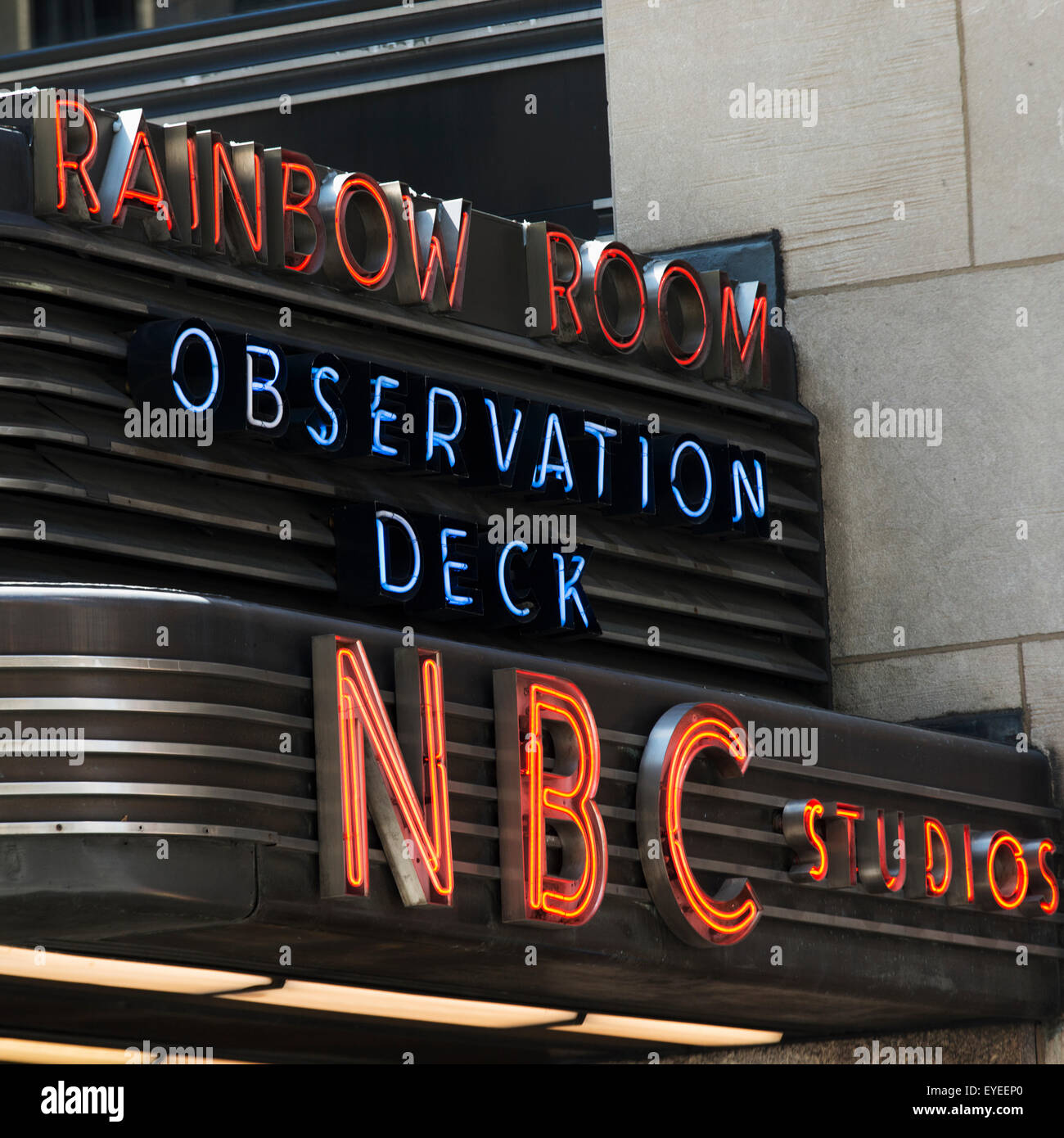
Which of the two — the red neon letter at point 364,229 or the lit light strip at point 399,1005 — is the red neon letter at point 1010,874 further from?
the red neon letter at point 364,229

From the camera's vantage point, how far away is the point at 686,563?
1388 centimetres

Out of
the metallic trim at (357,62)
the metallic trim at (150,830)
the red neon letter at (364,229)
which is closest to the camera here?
the metallic trim at (150,830)

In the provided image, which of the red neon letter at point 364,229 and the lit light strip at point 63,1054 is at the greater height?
the red neon letter at point 364,229

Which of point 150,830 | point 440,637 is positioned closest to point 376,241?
point 440,637

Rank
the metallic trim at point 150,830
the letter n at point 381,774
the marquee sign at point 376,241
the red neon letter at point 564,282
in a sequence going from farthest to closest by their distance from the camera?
the red neon letter at point 564,282, the marquee sign at point 376,241, the letter n at point 381,774, the metallic trim at point 150,830

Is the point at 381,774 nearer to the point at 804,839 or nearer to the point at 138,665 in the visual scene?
the point at 138,665

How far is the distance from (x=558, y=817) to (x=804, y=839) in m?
1.87

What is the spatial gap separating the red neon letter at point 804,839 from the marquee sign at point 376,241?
304cm

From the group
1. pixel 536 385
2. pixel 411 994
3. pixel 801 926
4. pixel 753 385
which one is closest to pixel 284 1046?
pixel 411 994

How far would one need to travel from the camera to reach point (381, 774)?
32.7 feet

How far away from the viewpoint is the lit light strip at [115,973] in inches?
400

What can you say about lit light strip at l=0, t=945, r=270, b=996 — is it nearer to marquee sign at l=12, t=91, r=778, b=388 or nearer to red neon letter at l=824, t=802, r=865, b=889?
red neon letter at l=824, t=802, r=865, b=889

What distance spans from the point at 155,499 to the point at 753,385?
15.6ft

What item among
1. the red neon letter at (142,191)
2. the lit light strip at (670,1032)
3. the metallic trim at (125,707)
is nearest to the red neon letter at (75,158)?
the red neon letter at (142,191)
